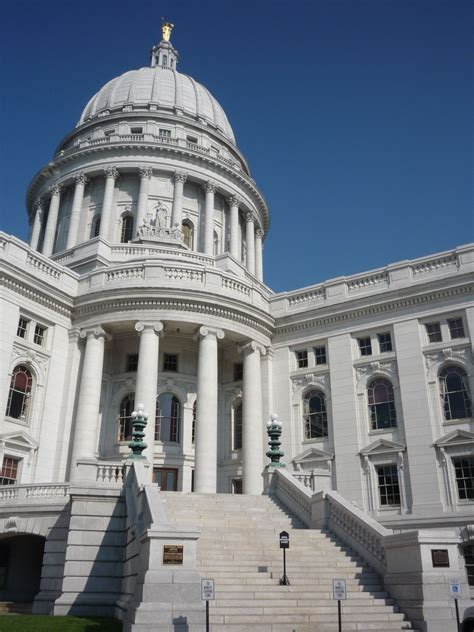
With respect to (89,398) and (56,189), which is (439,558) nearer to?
(89,398)

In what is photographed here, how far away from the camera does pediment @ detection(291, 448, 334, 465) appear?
116 ft

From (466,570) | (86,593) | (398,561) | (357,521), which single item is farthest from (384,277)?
(86,593)

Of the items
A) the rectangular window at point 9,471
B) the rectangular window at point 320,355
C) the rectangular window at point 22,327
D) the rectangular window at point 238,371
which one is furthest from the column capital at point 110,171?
the rectangular window at point 9,471

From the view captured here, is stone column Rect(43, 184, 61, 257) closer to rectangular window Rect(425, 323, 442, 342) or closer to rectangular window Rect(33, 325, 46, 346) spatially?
rectangular window Rect(33, 325, 46, 346)

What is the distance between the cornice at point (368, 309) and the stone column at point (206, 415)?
555cm

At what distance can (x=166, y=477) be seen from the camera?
120 ft

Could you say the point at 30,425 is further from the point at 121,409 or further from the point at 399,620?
the point at 399,620

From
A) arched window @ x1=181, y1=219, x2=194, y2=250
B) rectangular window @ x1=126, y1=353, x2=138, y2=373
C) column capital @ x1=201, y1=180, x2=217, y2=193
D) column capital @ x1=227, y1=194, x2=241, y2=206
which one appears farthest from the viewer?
column capital @ x1=227, y1=194, x2=241, y2=206

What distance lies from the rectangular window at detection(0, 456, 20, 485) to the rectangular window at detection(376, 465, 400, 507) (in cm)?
1968

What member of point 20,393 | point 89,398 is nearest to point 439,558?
point 89,398

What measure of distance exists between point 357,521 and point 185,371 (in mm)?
20444

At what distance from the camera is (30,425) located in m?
33.2

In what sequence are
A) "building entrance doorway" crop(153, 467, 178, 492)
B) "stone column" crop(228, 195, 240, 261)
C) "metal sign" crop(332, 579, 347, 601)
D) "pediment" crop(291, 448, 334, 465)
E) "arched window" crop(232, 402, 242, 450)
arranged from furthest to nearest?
"stone column" crop(228, 195, 240, 261)
"arched window" crop(232, 402, 242, 450)
"building entrance doorway" crop(153, 467, 178, 492)
"pediment" crop(291, 448, 334, 465)
"metal sign" crop(332, 579, 347, 601)

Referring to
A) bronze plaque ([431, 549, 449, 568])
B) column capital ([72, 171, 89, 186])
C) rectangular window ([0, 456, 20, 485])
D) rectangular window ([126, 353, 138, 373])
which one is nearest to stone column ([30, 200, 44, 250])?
column capital ([72, 171, 89, 186])
